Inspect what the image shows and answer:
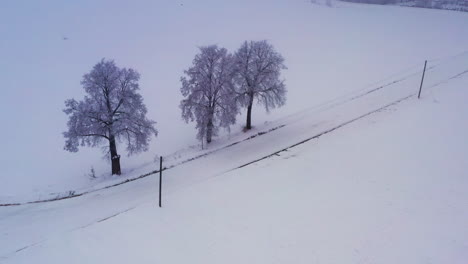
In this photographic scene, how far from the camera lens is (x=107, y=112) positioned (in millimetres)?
26344

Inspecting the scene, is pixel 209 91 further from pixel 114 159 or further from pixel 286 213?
pixel 286 213

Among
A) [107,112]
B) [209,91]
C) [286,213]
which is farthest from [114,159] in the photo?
[286,213]

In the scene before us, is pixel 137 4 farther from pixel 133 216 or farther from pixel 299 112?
pixel 133 216

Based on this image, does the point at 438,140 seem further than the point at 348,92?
No

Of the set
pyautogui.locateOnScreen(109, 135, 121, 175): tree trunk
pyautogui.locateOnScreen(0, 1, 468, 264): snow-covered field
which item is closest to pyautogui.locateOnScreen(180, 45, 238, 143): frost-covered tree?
pyautogui.locateOnScreen(0, 1, 468, 264): snow-covered field

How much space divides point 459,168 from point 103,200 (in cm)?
2237

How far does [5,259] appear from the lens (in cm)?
1519

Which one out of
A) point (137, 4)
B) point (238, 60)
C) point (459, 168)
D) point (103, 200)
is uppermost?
point (137, 4)

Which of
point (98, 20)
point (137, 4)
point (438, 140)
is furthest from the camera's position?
point (137, 4)

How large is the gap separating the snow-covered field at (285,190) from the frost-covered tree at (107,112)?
330 cm

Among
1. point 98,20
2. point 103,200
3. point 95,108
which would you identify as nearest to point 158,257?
point 103,200

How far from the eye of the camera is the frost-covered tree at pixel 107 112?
25516mm

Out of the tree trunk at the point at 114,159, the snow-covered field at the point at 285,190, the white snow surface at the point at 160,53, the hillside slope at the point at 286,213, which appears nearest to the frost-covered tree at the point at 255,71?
the snow-covered field at the point at 285,190

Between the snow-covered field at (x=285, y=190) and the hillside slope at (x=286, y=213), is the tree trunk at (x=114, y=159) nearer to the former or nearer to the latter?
the snow-covered field at (x=285, y=190)
